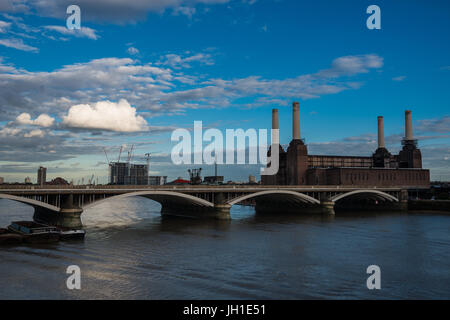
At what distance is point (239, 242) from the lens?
47.7 meters

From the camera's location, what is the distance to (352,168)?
389 ft

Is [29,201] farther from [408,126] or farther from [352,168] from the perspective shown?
[408,126]

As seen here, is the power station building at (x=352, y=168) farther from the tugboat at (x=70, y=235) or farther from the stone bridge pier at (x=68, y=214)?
the tugboat at (x=70, y=235)

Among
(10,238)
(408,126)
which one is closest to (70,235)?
(10,238)

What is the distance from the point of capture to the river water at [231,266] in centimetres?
2511

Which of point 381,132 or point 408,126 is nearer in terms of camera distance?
point 408,126

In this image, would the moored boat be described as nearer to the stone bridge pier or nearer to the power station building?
the stone bridge pier

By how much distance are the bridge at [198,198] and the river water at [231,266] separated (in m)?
9.04

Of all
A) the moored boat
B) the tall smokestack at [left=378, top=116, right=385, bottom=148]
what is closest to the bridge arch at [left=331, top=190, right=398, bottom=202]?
the tall smokestack at [left=378, top=116, right=385, bottom=148]

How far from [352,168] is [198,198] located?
66736mm

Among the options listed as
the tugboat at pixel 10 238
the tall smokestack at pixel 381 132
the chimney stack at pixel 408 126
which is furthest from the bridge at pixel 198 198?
the chimney stack at pixel 408 126
